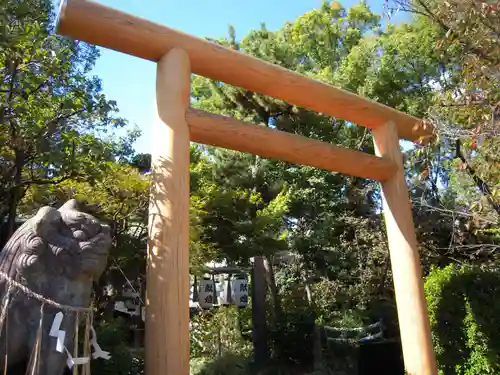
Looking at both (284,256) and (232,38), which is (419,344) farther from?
(232,38)

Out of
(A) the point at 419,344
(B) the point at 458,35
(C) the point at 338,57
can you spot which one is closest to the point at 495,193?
(B) the point at 458,35

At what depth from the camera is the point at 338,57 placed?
46.0 feet

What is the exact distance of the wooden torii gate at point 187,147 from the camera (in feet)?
10.2

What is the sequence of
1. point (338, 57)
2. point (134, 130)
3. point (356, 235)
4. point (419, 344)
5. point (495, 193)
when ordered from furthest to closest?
point (338, 57)
point (134, 130)
point (356, 235)
point (419, 344)
point (495, 193)

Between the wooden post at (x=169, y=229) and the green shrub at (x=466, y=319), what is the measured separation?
4.01 meters

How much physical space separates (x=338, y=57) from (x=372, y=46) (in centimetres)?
229

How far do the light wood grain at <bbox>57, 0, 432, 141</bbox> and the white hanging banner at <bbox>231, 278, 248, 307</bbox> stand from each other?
16.1 feet

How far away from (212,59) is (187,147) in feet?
3.30

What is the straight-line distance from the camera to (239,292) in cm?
897

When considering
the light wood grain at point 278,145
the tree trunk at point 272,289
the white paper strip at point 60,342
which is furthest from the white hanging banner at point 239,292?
the white paper strip at point 60,342

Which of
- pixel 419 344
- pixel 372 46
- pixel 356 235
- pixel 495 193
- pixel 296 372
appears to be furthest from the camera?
pixel 372 46

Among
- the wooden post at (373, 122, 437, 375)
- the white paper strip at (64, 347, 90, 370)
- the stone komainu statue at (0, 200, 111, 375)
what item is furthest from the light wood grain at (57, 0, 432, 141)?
the white paper strip at (64, 347, 90, 370)

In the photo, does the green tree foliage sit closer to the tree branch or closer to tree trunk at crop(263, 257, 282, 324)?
the tree branch

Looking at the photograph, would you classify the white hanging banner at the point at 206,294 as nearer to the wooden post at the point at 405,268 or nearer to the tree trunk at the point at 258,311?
the tree trunk at the point at 258,311
